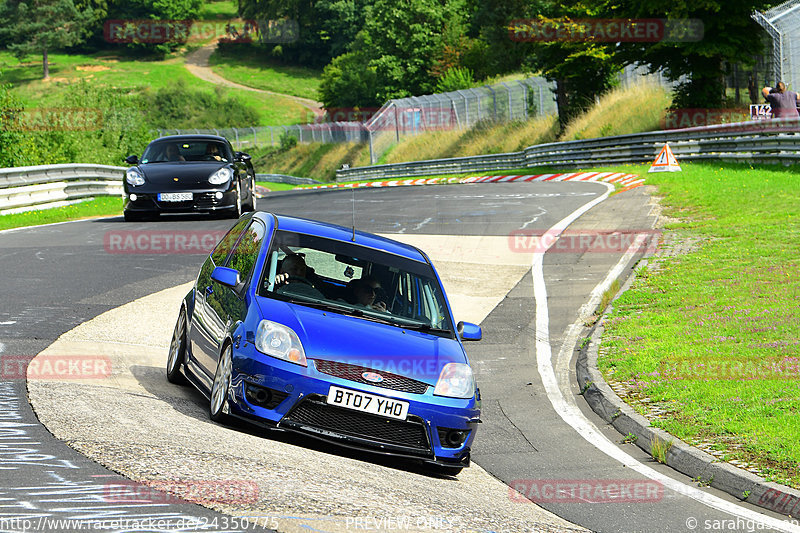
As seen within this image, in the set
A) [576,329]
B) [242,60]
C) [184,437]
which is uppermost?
[242,60]

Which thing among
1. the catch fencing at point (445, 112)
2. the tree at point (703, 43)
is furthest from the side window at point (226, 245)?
the catch fencing at point (445, 112)

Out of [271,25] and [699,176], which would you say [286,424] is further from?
[271,25]

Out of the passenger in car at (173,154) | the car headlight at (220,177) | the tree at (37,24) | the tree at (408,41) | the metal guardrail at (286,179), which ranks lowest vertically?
the metal guardrail at (286,179)

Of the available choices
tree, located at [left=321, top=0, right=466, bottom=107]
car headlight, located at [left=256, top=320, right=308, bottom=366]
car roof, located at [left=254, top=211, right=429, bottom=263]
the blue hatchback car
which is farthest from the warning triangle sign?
tree, located at [left=321, top=0, right=466, bottom=107]

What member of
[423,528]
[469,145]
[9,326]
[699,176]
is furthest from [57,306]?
[469,145]

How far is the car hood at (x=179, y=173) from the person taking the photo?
62.1 ft

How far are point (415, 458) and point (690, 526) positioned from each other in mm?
1855

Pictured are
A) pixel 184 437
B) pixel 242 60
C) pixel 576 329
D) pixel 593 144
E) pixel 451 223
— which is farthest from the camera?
pixel 242 60

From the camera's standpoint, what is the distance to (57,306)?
11.3 meters

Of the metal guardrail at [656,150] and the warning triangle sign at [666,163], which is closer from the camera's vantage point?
the metal guardrail at [656,150]

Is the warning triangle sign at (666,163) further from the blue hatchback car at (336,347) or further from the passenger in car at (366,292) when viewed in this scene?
the passenger in car at (366,292)

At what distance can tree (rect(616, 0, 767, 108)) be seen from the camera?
36.2 meters

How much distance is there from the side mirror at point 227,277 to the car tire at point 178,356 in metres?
0.99

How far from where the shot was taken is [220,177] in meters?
19.1
